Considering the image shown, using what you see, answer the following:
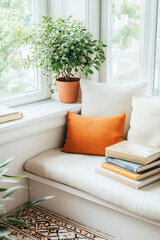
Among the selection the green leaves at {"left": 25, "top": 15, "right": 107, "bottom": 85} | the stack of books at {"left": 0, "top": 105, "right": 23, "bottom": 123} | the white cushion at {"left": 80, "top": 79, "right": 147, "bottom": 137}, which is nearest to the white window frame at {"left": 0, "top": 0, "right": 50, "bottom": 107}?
the green leaves at {"left": 25, "top": 15, "right": 107, "bottom": 85}

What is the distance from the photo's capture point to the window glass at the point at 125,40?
8.21 feet

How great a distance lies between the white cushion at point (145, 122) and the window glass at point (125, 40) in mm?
492

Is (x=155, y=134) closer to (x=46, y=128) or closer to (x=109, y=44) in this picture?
(x=46, y=128)

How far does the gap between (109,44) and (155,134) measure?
0.99 metres

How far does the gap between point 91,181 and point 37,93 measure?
113 cm

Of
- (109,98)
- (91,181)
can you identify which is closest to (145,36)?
(109,98)

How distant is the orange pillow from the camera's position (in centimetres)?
223

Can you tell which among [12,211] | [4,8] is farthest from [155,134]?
[4,8]

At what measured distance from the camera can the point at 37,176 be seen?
223cm

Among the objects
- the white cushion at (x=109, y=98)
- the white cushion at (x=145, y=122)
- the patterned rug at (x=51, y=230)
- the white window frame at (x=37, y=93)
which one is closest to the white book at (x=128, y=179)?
the white cushion at (x=145, y=122)

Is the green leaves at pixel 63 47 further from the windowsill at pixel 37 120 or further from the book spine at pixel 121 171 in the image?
the book spine at pixel 121 171

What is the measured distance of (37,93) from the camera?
275 cm

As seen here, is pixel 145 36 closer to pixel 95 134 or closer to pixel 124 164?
pixel 95 134

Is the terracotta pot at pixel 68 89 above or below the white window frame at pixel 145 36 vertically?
below
